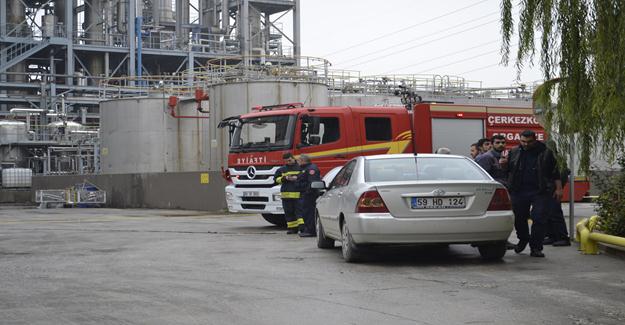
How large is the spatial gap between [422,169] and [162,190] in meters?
22.9

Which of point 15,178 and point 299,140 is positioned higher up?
point 299,140

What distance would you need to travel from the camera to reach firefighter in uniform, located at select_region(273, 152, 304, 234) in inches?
640

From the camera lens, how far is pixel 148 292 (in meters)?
8.35

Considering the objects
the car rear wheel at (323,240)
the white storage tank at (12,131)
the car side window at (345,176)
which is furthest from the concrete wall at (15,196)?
the car side window at (345,176)

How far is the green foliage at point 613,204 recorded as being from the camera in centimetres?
1120

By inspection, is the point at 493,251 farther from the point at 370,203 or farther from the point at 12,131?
the point at 12,131

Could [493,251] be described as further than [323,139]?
No

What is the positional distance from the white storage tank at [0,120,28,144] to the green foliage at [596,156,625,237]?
42.1 m

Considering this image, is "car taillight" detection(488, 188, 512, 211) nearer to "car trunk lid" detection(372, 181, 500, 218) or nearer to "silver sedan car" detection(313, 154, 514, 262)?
"silver sedan car" detection(313, 154, 514, 262)

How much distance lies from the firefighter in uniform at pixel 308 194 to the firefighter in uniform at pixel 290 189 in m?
0.18

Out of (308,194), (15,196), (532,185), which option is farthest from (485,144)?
(15,196)

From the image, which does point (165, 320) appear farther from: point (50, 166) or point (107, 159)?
point (50, 166)

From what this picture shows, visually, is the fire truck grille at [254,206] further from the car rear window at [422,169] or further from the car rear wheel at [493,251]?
the car rear wheel at [493,251]

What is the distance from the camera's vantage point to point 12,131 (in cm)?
4891
